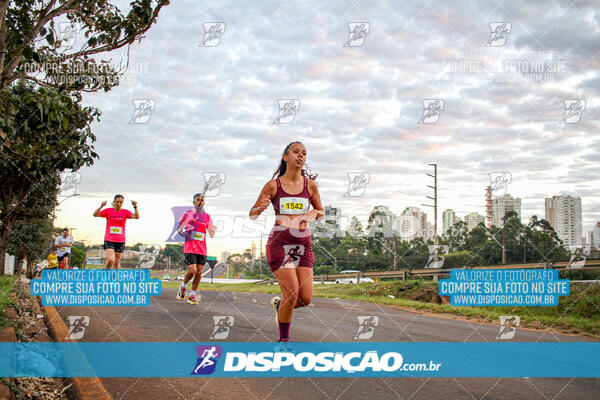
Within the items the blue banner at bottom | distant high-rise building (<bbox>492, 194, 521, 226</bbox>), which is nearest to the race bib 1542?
the blue banner at bottom

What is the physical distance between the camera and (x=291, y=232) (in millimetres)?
4000

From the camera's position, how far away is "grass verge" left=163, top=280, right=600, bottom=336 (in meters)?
9.93

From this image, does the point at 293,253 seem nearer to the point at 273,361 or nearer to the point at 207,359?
the point at 273,361

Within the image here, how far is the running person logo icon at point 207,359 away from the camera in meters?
4.49

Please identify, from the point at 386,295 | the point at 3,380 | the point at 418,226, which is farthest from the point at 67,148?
the point at 418,226

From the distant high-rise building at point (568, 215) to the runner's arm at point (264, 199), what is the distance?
45.8ft

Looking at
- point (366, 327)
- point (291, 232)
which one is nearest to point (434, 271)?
point (366, 327)

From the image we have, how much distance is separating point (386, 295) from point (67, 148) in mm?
14347

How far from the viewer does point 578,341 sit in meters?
7.96

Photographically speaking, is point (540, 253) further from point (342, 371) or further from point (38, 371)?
point (38, 371)

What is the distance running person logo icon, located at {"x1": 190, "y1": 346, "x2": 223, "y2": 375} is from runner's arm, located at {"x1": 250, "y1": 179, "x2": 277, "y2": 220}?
5.58 feet

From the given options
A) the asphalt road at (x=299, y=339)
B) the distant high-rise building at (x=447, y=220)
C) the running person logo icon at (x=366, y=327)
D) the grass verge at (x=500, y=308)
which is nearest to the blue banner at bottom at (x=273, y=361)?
the asphalt road at (x=299, y=339)

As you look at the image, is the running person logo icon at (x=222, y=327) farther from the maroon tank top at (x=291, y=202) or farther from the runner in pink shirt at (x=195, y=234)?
the maroon tank top at (x=291, y=202)

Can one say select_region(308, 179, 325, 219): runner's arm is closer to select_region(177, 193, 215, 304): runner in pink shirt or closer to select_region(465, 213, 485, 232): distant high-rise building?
select_region(177, 193, 215, 304): runner in pink shirt
